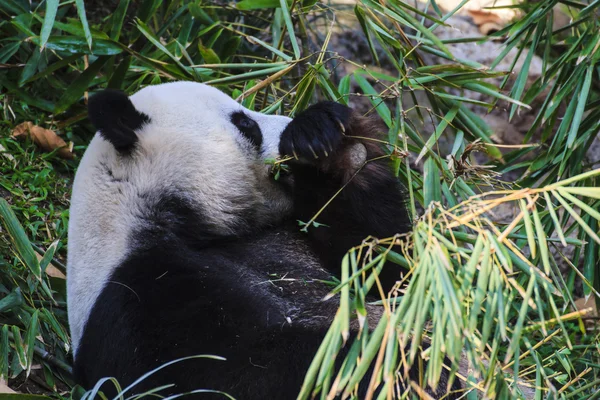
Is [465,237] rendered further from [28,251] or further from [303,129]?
[28,251]

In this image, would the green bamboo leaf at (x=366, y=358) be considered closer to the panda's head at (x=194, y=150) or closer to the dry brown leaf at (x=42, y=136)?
the panda's head at (x=194, y=150)

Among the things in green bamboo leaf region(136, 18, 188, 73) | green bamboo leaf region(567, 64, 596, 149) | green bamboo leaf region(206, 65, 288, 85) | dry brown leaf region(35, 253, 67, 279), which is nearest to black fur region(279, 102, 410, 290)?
green bamboo leaf region(206, 65, 288, 85)

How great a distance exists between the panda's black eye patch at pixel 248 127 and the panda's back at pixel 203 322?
45 centimetres

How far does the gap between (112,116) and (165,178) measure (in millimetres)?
288

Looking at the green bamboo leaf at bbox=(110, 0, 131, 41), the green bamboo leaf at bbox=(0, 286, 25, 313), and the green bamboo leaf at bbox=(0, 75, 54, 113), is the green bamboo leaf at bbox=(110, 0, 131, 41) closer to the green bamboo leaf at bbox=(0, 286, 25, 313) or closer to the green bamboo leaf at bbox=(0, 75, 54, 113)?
the green bamboo leaf at bbox=(0, 75, 54, 113)

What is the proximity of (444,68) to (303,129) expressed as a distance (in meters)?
0.62

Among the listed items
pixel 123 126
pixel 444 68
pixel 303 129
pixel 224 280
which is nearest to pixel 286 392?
pixel 224 280

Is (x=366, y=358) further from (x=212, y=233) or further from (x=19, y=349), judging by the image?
(x=19, y=349)

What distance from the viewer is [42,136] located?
3.99m

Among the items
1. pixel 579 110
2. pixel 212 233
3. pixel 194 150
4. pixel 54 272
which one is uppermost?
pixel 579 110

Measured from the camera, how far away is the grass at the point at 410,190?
5.21 ft

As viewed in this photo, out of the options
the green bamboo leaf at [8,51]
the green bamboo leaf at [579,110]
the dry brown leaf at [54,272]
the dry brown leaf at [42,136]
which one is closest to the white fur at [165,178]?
the dry brown leaf at [54,272]

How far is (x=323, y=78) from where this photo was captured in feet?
10.3

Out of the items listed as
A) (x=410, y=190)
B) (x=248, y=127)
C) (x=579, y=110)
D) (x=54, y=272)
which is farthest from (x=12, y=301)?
(x=579, y=110)
